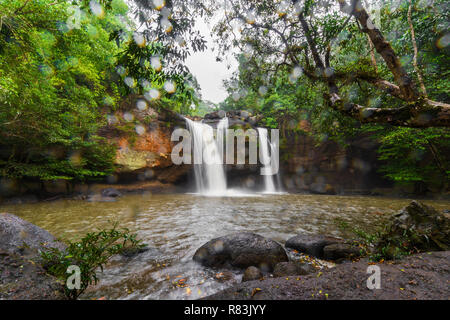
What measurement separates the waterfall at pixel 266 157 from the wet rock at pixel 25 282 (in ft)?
57.6

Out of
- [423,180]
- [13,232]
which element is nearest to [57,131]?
[13,232]

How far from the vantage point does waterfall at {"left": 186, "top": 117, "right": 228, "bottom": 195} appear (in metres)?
17.7

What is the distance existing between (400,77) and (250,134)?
46.8 ft

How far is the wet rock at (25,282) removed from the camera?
1.87 meters

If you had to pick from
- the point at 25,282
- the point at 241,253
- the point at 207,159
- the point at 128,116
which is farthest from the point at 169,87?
the point at 207,159

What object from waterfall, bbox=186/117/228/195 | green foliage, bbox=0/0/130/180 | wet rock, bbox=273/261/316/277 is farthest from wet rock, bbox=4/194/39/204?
wet rock, bbox=273/261/316/277

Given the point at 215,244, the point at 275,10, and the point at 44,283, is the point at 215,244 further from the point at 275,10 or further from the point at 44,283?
the point at 275,10

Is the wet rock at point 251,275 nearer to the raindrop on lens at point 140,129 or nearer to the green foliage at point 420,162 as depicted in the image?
the green foliage at point 420,162

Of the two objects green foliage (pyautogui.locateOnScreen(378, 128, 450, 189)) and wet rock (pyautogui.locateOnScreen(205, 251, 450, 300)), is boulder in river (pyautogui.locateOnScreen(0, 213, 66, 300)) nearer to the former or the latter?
wet rock (pyautogui.locateOnScreen(205, 251, 450, 300))

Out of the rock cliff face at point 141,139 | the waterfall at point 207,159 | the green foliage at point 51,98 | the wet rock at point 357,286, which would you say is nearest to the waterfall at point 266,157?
→ the waterfall at point 207,159

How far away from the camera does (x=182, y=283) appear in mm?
2908

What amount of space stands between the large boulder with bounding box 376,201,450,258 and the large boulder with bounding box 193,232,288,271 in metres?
1.77

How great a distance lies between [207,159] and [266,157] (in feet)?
19.9

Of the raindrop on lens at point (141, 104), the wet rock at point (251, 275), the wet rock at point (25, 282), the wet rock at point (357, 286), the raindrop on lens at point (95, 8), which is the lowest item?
the wet rock at point (251, 275)
